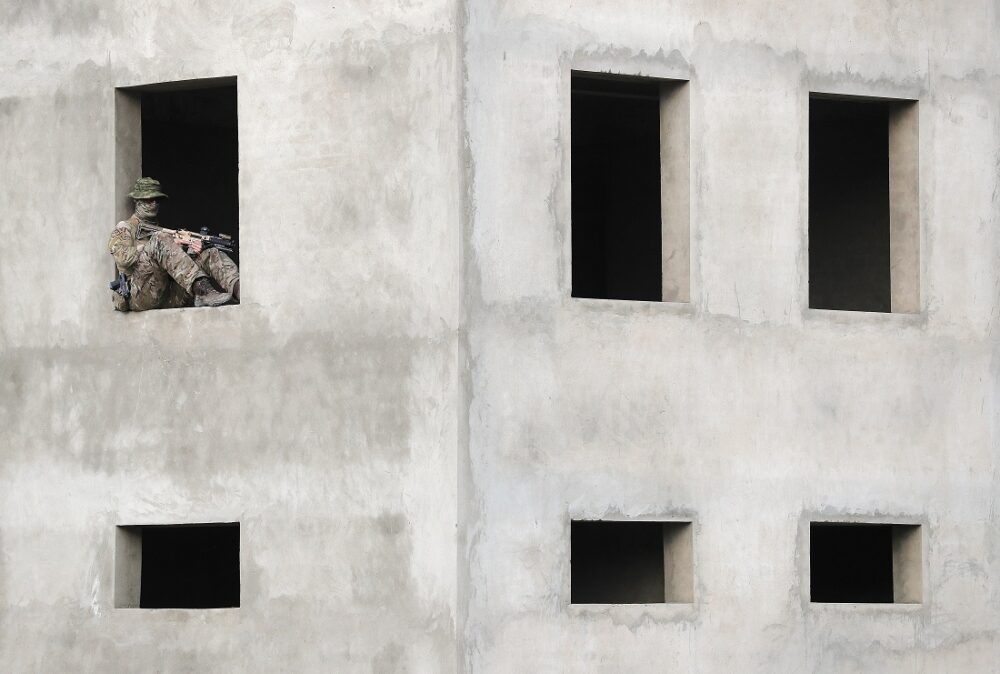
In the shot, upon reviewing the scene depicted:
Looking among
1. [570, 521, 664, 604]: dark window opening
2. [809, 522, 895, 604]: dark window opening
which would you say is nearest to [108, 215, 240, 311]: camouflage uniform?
[570, 521, 664, 604]: dark window opening

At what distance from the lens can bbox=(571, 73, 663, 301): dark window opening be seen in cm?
2222

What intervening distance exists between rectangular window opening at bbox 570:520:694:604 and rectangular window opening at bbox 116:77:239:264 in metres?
4.15

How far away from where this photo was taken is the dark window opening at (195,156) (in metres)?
20.6

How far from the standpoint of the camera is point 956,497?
56.6ft

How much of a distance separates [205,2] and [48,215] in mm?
2096

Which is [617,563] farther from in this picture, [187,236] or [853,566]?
[187,236]

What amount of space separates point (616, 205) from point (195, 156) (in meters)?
4.42

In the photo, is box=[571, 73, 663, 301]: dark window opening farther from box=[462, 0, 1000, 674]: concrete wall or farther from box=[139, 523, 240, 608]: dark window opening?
box=[462, 0, 1000, 674]: concrete wall

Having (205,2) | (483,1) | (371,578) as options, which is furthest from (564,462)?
(205,2)

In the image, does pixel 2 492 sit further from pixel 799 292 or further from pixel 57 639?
pixel 799 292

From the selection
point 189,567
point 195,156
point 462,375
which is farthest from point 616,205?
point 462,375

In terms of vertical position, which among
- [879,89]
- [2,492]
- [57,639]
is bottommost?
[57,639]

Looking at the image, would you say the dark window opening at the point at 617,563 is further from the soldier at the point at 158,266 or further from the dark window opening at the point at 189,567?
the soldier at the point at 158,266

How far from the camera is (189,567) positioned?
2073 centimetres
